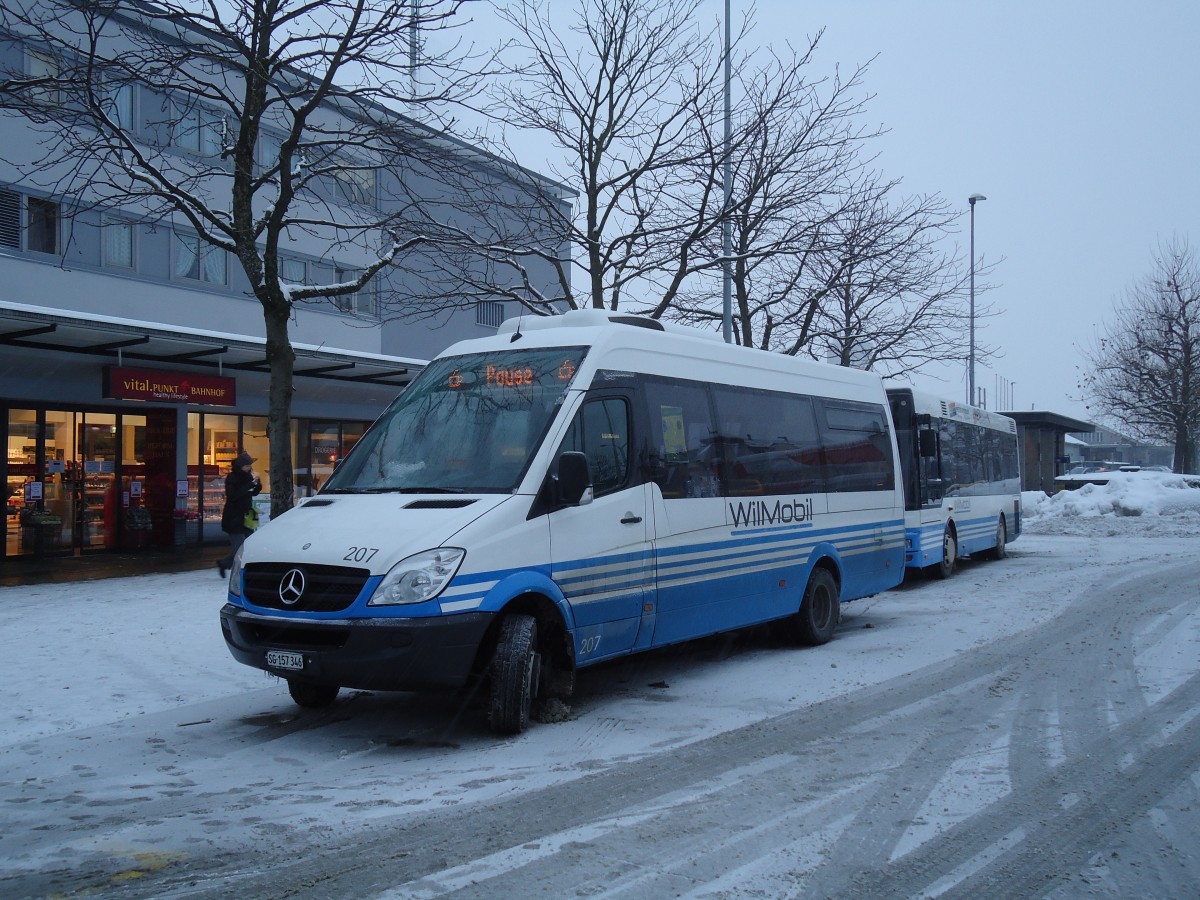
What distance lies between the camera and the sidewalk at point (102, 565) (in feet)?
49.8

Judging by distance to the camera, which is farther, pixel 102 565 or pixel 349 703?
pixel 102 565

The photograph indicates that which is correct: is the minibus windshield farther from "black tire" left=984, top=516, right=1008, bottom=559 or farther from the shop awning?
"black tire" left=984, top=516, right=1008, bottom=559

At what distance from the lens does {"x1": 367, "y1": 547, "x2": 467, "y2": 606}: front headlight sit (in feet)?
20.2

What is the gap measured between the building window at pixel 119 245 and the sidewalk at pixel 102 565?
19.2 feet

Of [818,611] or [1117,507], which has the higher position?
[1117,507]

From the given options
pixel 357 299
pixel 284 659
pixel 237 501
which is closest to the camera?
pixel 284 659

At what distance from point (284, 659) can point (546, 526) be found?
1844mm

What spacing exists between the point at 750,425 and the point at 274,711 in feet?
15.5

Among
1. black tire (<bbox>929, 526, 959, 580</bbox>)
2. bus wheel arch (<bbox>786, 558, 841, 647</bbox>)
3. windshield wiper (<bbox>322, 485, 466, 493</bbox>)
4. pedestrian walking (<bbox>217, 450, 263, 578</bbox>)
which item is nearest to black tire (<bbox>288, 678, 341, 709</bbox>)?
windshield wiper (<bbox>322, 485, 466, 493</bbox>)

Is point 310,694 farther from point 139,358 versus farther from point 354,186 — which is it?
point 139,358

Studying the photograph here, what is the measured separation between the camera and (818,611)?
10.4 metres

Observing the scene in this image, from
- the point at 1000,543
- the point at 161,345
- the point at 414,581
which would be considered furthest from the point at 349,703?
the point at 1000,543

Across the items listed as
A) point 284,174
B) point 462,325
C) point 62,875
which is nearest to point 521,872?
point 62,875

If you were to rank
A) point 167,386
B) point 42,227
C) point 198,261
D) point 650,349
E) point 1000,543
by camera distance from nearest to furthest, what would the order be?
point 650,349 → point 167,386 → point 42,227 → point 1000,543 → point 198,261
